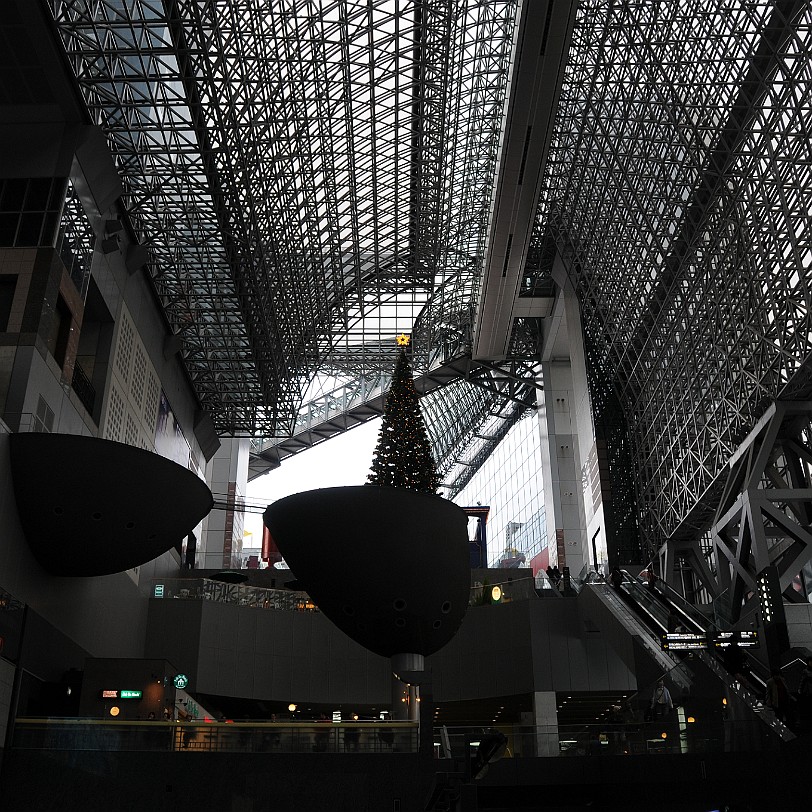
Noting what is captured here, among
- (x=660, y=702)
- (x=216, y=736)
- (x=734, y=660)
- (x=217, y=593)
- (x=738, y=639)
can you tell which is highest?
(x=217, y=593)

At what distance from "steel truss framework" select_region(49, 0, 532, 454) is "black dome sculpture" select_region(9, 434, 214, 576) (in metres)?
11.5

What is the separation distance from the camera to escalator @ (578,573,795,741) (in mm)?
16188

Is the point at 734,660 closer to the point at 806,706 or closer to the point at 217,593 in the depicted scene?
the point at 806,706

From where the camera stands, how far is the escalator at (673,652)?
53.1 feet

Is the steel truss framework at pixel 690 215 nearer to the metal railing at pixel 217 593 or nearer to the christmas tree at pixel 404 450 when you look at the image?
the christmas tree at pixel 404 450

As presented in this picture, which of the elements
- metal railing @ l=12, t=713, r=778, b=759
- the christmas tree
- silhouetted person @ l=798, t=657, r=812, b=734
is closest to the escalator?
silhouetted person @ l=798, t=657, r=812, b=734

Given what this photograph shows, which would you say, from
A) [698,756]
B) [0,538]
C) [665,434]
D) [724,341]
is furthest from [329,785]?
[665,434]

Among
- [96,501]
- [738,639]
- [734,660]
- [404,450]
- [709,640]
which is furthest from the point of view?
[404,450]

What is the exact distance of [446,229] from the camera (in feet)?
160

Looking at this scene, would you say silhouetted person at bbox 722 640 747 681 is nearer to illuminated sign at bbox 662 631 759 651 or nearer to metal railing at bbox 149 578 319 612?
illuminated sign at bbox 662 631 759 651

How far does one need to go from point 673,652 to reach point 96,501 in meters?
14.4

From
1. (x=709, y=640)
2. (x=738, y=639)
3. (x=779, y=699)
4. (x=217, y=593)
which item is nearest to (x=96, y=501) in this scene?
(x=217, y=593)

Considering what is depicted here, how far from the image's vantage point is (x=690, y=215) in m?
33.2

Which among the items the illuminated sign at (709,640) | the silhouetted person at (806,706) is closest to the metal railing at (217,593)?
the illuminated sign at (709,640)
